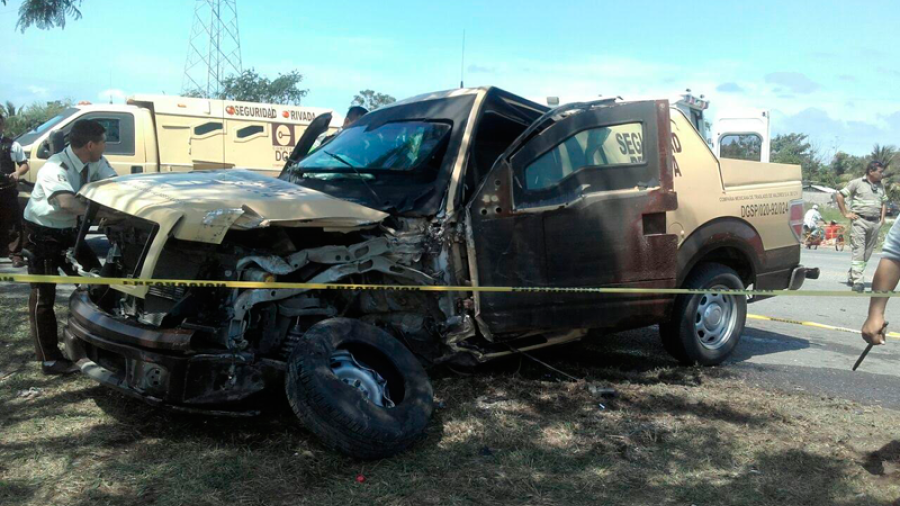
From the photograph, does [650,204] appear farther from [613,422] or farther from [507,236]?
[613,422]

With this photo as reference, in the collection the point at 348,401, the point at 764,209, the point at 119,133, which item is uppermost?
the point at 119,133

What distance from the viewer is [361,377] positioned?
3.85 meters

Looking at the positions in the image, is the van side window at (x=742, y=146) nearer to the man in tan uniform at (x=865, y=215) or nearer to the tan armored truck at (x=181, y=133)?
the man in tan uniform at (x=865, y=215)

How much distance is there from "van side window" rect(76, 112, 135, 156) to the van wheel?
9.22 metres

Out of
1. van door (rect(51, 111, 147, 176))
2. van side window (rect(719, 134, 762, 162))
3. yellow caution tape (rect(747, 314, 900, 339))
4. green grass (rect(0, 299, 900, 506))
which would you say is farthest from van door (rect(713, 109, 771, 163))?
van door (rect(51, 111, 147, 176))

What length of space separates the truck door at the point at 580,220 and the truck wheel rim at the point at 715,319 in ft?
2.09

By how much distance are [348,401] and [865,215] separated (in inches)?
370

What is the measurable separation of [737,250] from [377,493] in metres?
3.80

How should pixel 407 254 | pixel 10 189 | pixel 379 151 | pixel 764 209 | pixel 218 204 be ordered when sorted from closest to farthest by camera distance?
pixel 218 204 → pixel 407 254 → pixel 379 151 → pixel 764 209 → pixel 10 189

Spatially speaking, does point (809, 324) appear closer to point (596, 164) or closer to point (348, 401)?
point (596, 164)

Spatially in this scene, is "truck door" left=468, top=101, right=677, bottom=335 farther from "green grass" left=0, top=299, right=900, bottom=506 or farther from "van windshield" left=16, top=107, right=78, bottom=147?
"van windshield" left=16, top=107, right=78, bottom=147

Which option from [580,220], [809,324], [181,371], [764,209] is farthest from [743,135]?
[181,371]

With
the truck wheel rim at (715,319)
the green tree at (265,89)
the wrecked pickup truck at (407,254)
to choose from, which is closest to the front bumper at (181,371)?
the wrecked pickup truck at (407,254)

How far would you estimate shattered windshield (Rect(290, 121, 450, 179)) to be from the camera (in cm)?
476
